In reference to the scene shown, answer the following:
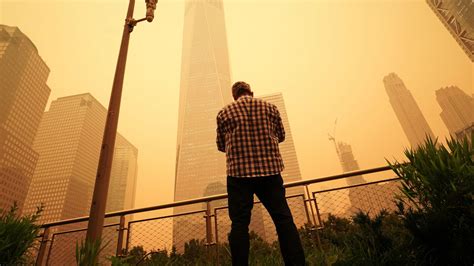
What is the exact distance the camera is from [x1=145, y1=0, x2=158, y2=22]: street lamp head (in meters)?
3.24

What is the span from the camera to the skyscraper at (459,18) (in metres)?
24.0

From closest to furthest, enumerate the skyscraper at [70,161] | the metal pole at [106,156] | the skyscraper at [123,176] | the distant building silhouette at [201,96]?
1. the metal pole at [106,156]
2. the skyscraper at [70,161]
3. the distant building silhouette at [201,96]
4. the skyscraper at [123,176]

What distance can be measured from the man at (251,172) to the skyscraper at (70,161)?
10317cm

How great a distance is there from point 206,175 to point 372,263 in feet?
321

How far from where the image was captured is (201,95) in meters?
110

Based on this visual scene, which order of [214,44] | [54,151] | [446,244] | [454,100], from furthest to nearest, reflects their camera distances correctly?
[214,44], [54,151], [454,100], [446,244]

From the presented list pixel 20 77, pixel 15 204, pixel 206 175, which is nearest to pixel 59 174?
pixel 20 77

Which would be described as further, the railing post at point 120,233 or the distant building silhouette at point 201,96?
the distant building silhouette at point 201,96

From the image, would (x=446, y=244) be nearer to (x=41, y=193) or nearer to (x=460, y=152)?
(x=460, y=152)

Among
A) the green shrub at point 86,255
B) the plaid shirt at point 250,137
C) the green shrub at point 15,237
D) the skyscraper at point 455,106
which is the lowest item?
the green shrub at point 86,255

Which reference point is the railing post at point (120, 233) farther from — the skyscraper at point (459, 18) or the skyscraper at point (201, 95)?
the skyscraper at point (201, 95)

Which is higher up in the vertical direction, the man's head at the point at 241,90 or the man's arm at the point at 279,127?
the man's head at the point at 241,90

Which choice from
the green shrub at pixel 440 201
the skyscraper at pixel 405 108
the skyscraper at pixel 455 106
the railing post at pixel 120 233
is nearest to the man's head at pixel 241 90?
the green shrub at pixel 440 201

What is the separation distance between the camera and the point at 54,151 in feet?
338
